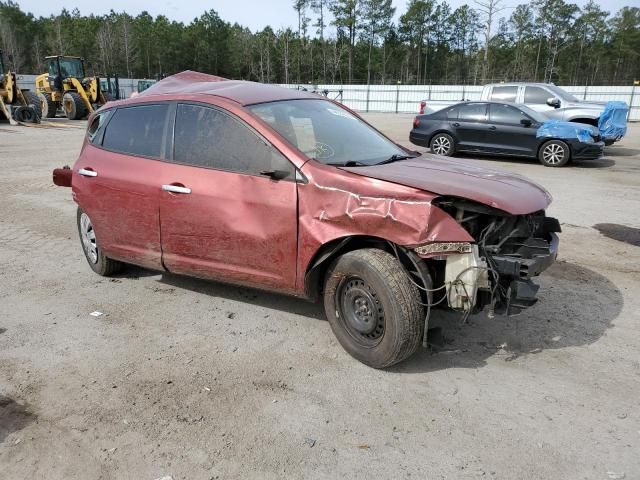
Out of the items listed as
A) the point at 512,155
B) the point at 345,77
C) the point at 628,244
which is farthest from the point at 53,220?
the point at 345,77

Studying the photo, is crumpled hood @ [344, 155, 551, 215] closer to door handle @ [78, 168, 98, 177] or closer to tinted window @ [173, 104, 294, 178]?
tinted window @ [173, 104, 294, 178]

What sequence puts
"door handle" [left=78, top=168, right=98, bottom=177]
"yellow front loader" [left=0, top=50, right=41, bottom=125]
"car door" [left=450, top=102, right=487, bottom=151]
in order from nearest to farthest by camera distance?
"door handle" [left=78, top=168, right=98, bottom=177]
"car door" [left=450, top=102, right=487, bottom=151]
"yellow front loader" [left=0, top=50, right=41, bottom=125]

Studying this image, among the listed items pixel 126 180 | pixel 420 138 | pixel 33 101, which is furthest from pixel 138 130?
pixel 33 101

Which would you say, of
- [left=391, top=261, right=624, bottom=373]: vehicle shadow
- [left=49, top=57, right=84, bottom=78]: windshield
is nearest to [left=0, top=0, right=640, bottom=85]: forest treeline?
[left=49, top=57, right=84, bottom=78]: windshield

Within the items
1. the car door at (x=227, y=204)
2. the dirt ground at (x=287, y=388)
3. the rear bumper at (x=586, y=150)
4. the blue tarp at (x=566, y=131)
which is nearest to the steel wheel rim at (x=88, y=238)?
the dirt ground at (x=287, y=388)

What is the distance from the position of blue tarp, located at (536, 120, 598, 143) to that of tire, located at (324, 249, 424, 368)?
10404 millimetres

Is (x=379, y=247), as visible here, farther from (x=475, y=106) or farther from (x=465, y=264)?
(x=475, y=106)

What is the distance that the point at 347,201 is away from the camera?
342 cm

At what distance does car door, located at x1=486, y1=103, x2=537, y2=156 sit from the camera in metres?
12.6

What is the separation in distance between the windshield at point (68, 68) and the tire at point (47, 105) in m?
1.28

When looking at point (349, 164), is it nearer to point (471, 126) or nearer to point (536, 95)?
point (471, 126)

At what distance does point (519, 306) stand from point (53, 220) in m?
6.57

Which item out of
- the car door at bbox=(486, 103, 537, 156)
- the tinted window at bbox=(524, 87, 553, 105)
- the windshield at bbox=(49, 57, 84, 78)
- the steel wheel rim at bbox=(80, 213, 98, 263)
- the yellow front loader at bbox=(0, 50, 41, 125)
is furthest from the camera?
the windshield at bbox=(49, 57, 84, 78)

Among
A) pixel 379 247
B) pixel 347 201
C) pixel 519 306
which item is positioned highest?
pixel 347 201
